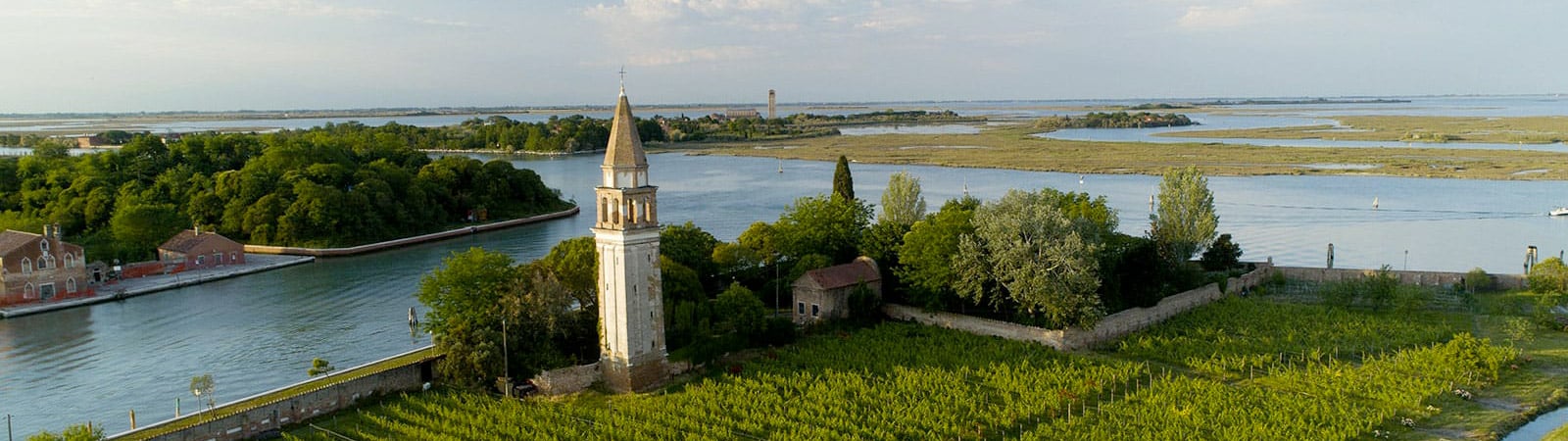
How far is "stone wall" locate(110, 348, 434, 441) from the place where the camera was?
68.2 ft

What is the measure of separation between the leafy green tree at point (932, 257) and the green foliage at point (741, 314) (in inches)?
211

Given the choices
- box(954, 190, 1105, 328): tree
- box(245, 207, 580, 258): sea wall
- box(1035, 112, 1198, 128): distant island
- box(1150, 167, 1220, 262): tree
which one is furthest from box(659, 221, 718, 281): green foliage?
box(1035, 112, 1198, 128): distant island

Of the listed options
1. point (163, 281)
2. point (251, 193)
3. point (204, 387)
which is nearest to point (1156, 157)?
point (251, 193)

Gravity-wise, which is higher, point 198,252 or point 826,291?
point 826,291

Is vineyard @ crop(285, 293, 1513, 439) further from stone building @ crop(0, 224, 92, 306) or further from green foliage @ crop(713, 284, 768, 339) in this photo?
stone building @ crop(0, 224, 92, 306)

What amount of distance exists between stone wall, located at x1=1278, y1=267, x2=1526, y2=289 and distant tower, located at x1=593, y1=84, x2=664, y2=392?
25143 mm

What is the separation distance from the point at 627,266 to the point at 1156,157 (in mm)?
82224

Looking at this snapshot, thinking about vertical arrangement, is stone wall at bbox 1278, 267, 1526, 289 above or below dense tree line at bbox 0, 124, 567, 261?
below

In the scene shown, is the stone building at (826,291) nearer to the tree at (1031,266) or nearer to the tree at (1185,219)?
the tree at (1031,266)

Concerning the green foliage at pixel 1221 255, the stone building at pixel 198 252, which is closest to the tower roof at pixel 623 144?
the green foliage at pixel 1221 255

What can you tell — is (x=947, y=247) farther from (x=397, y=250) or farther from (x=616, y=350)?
(x=397, y=250)

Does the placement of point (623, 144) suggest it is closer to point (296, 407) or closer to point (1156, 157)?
point (296, 407)

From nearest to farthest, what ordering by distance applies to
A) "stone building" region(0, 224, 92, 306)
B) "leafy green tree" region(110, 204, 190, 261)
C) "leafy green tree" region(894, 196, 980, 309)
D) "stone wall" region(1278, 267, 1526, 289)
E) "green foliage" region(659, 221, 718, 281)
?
1. "leafy green tree" region(894, 196, 980, 309)
2. "green foliage" region(659, 221, 718, 281)
3. "stone wall" region(1278, 267, 1526, 289)
4. "stone building" region(0, 224, 92, 306)
5. "leafy green tree" region(110, 204, 190, 261)

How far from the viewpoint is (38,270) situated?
37.9 m
